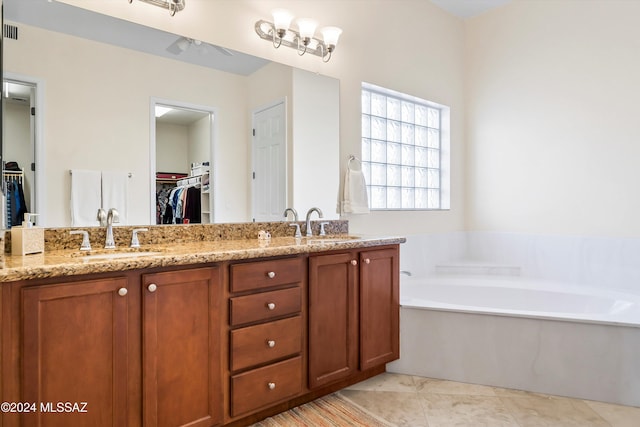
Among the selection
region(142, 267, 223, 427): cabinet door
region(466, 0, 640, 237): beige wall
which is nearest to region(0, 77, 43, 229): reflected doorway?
region(142, 267, 223, 427): cabinet door

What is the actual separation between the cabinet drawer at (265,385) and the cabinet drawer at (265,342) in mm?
47

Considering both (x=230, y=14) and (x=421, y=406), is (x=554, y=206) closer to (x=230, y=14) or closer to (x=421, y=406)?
(x=421, y=406)

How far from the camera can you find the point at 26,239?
1.55 meters

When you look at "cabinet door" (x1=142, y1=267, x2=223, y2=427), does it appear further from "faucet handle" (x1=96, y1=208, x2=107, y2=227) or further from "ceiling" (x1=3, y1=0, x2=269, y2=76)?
"ceiling" (x1=3, y1=0, x2=269, y2=76)

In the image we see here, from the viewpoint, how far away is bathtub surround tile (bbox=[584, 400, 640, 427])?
191 centimetres

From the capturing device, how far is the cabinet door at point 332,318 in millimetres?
2010

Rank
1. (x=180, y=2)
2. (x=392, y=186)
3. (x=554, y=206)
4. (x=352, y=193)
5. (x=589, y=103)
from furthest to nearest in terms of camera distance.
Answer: (x=392, y=186)
(x=554, y=206)
(x=589, y=103)
(x=352, y=193)
(x=180, y=2)

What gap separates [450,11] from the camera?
3.73 m

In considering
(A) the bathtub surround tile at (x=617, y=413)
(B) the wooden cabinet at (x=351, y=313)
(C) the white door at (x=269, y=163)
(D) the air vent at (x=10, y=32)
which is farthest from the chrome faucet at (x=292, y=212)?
(A) the bathtub surround tile at (x=617, y=413)

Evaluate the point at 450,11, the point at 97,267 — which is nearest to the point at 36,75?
the point at 97,267

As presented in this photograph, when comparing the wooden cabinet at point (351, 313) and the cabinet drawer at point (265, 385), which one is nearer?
the cabinet drawer at point (265, 385)

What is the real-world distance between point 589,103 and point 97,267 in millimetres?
3587

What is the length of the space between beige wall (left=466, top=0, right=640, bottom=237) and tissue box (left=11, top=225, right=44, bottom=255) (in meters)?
3.53

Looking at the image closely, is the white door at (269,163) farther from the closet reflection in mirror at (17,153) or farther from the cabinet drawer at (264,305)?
the closet reflection in mirror at (17,153)
